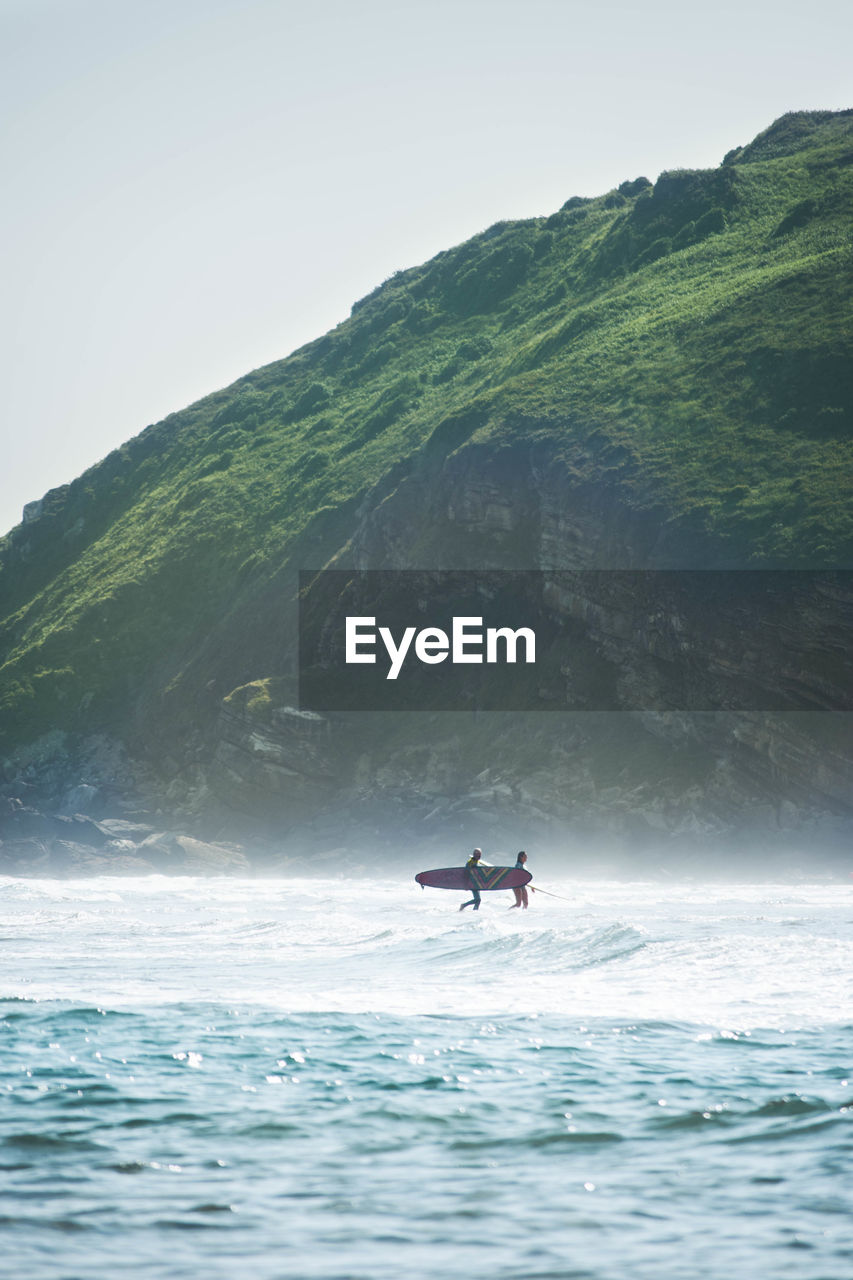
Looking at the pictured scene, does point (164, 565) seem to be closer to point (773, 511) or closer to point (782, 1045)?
point (773, 511)

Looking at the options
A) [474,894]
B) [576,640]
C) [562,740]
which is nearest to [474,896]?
[474,894]

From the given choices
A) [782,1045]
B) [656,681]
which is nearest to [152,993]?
[782,1045]

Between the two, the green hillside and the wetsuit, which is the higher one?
the green hillside

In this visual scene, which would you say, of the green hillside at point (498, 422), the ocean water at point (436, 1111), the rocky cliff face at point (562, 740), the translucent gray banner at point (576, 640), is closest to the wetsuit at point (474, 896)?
the ocean water at point (436, 1111)

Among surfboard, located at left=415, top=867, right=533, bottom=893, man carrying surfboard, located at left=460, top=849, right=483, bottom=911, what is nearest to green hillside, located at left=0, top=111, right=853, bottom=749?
surfboard, located at left=415, top=867, right=533, bottom=893

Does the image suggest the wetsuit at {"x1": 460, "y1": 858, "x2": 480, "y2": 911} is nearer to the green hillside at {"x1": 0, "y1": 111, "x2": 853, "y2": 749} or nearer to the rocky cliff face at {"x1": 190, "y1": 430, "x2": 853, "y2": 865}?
the rocky cliff face at {"x1": 190, "y1": 430, "x2": 853, "y2": 865}

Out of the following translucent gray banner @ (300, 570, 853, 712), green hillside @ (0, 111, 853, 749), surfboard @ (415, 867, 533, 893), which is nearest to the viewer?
surfboard @ (415, 867, 533, 893)

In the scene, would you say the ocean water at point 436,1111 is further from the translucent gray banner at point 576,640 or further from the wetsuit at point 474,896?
the translucent gray banner at point 576,640
